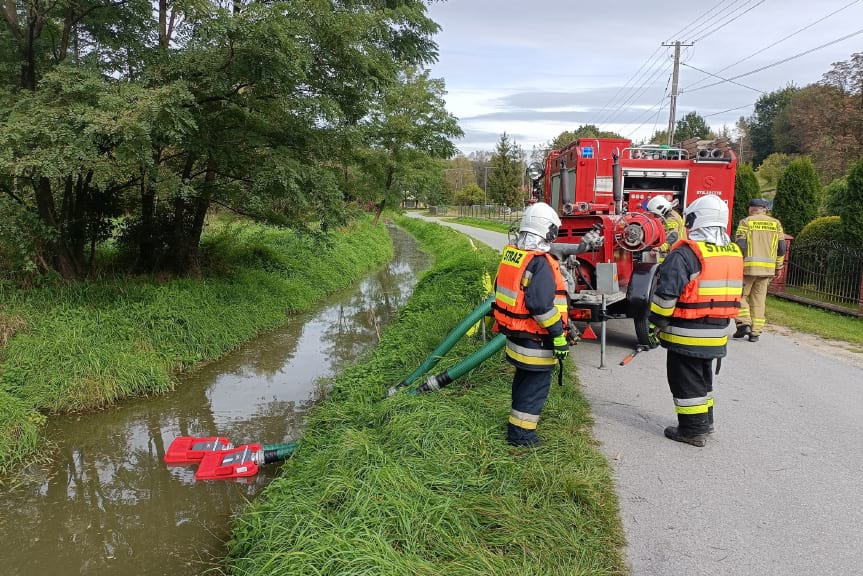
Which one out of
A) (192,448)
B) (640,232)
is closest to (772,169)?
(640,232)

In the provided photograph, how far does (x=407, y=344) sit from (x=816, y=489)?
4824 mm

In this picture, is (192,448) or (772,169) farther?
(772,169)

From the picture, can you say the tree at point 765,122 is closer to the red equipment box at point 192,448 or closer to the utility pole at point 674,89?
the utility pole at point 674,89

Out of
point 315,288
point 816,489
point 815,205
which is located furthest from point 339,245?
point 816,489

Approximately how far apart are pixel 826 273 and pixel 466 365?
8571 millimetres

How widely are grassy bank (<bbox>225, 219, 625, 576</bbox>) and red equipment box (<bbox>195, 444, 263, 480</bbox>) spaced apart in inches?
21.3

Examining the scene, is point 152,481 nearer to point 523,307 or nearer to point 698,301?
point 523,307

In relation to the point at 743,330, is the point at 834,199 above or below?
above

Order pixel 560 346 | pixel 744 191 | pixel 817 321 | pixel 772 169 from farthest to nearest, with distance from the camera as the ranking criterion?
pixel 772 169 < pixel 744 191 < pixel 817 321 < pixel 560 346

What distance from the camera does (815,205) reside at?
12.3 metres

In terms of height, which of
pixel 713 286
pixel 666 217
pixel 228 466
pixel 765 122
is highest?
pixel 765 122

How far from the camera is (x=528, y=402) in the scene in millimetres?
4031

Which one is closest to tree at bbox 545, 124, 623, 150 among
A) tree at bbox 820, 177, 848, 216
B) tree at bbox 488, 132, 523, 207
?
tree at bbox 488, 132, 523, 207

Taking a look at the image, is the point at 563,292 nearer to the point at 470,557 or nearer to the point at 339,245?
the point at 470,557
